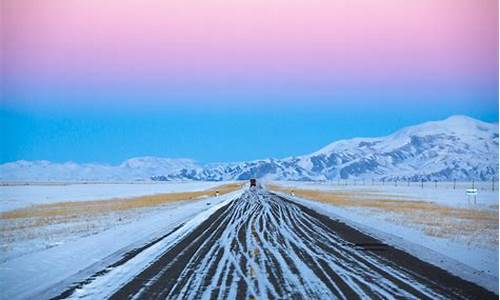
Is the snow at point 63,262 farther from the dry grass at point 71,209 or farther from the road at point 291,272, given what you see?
the dry grass at point 71,209

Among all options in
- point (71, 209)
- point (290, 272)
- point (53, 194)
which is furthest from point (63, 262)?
point (53, 194)

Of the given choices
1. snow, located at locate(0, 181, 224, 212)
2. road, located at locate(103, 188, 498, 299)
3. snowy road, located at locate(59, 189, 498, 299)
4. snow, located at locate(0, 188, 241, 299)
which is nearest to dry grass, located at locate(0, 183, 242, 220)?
snow, located at locate(0, 181, 224, 212)

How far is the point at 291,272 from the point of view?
39.2 feet

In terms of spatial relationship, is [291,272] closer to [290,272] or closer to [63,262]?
[290,272]

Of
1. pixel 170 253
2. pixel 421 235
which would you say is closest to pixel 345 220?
pixel 421 235

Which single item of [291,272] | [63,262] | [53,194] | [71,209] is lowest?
[291,272]

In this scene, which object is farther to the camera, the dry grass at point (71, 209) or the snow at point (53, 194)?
the snow at point (53, 194)

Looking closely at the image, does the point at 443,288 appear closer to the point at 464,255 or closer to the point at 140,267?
the point at 464,255

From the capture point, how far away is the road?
981 centimetres

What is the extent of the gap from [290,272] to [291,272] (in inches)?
0.9

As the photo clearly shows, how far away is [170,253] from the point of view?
15.0 m

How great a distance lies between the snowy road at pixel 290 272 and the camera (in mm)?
9812

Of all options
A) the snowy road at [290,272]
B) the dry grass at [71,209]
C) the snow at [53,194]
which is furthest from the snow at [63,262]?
the snow at [53,194]

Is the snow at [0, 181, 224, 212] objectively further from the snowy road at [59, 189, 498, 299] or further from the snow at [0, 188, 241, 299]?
the snowy road at [59, 189, 498, 299]
